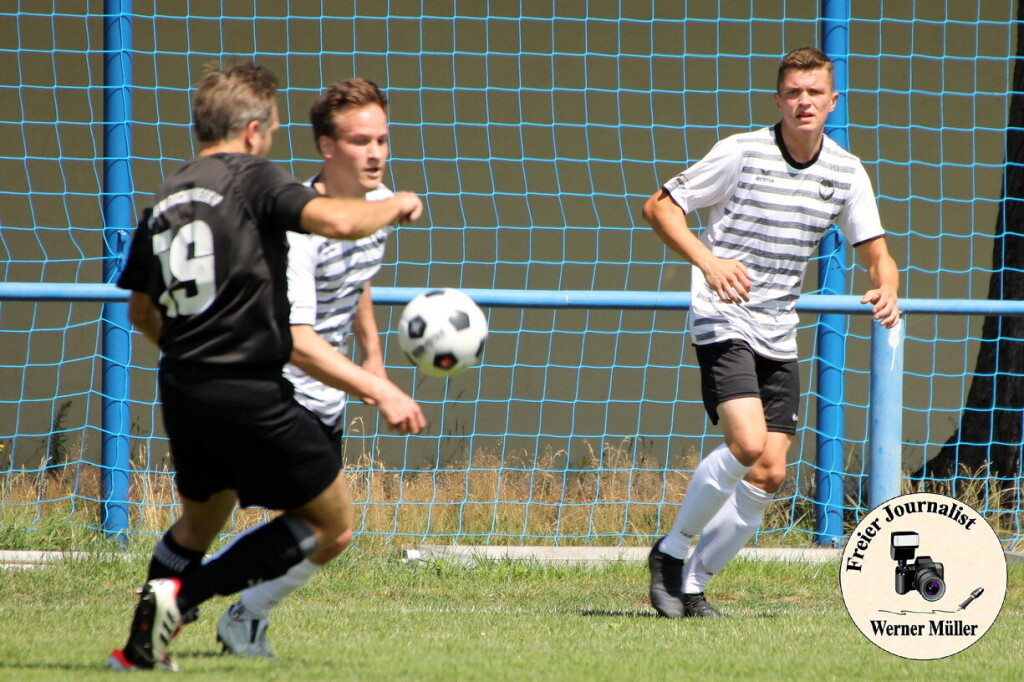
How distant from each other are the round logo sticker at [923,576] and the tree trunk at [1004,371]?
10.3 feet

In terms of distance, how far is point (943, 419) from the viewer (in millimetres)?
8211

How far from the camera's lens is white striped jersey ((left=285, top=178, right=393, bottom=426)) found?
3607 mm

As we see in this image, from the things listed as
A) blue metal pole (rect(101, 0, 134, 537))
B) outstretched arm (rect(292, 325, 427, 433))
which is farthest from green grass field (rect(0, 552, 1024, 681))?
outstretched arm (rect(292, 325, 427, 433))

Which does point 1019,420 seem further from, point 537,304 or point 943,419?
point 537,304

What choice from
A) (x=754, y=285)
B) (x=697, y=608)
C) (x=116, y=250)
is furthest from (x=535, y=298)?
(x=116, y=250)

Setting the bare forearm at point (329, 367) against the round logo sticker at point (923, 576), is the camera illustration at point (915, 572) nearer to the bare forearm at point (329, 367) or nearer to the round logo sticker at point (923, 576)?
the round logo sticker at point (923, 576)

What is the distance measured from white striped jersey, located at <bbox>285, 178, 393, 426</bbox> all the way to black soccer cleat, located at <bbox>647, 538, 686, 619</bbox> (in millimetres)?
1517

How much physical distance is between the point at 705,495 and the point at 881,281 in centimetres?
103

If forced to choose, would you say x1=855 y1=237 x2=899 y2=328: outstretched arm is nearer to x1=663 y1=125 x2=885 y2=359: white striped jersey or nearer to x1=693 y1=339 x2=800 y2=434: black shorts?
x1=663 y1=125 x2=885 y2=359: white striped jersey

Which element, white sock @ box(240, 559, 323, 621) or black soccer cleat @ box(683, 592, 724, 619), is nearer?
white sock @ box(240, 559, 323, 621)

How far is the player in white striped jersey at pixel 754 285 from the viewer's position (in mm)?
4562

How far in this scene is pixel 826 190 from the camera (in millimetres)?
4723

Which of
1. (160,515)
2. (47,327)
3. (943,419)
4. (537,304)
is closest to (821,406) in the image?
(537,304)

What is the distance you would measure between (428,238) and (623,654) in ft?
14.8
